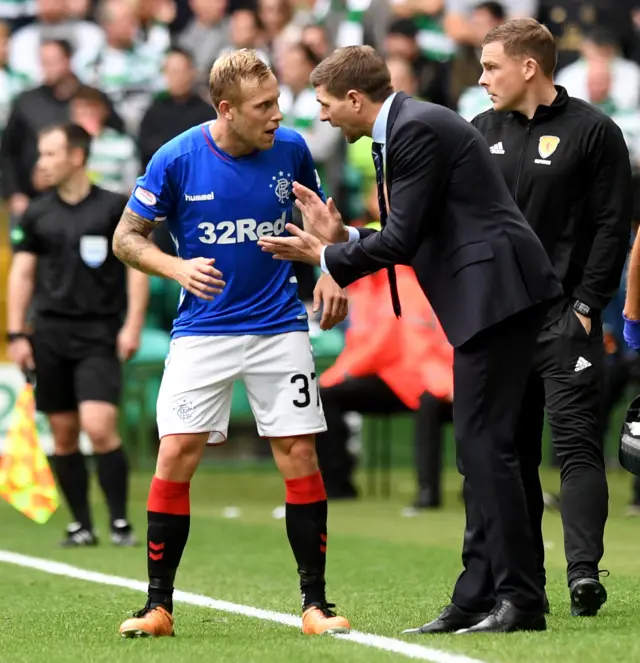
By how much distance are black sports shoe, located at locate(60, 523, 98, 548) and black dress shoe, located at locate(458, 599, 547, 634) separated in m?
4.82

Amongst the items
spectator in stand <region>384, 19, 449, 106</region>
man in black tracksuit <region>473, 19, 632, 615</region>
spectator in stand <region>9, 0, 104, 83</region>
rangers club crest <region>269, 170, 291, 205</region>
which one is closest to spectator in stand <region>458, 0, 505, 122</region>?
spectator in stand <region>384, 19, 449, 106</region>

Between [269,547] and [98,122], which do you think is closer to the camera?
[269,547]

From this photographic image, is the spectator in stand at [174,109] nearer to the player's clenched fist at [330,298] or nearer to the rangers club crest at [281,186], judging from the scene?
the rangers club crest at [281,186]

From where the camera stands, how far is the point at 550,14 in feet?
56.2

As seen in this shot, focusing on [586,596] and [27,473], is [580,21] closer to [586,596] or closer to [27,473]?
[27,473]

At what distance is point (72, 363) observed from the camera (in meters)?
10.5

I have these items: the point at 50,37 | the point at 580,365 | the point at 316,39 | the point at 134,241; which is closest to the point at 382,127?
the point at 134,241

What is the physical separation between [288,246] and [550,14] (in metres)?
11.6

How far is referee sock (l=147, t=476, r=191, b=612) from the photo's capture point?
6.41 meters

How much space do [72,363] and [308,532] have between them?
4.39m

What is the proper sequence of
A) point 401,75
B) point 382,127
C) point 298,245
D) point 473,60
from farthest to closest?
point 473,60
point 401,75
point 298,245
point 382,127

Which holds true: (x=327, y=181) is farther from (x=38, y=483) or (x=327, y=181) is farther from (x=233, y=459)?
(x=38, y=483)

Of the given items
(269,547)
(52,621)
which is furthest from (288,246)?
(269,547)

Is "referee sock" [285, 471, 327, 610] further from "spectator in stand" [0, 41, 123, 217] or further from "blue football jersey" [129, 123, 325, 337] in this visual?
"spectator in stand" [0, 41, 123, 217]
